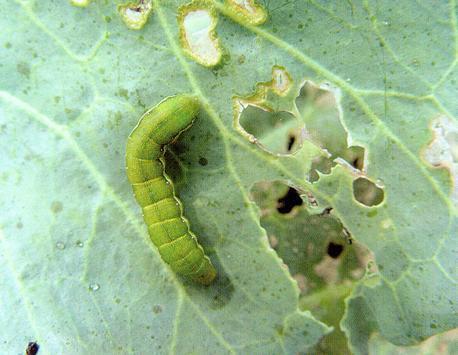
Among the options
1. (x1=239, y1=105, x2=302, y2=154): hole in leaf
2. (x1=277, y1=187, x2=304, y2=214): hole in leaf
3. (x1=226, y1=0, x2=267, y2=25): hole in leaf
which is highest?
(x1=226, y1=0, x2=267, y2=25): hole in leaf

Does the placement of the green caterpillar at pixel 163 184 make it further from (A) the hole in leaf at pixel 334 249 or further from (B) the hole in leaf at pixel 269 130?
(A) the hole in leaf at pixel 334 249

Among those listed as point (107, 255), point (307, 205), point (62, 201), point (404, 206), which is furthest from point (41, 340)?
point (404, 206)

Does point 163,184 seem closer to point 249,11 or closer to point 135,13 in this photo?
point 135,13

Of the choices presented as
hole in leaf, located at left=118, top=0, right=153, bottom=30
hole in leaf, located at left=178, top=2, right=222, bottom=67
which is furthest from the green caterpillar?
hole in leaf, located at left=118, top=0, right=153, bottom=30

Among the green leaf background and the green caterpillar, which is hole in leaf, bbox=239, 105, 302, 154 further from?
the green caterpillar

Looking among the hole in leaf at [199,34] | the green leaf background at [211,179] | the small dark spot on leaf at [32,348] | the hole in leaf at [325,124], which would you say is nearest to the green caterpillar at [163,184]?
the green leaf background at [211,179]

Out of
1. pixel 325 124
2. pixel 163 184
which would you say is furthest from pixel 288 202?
pixel 163 184
